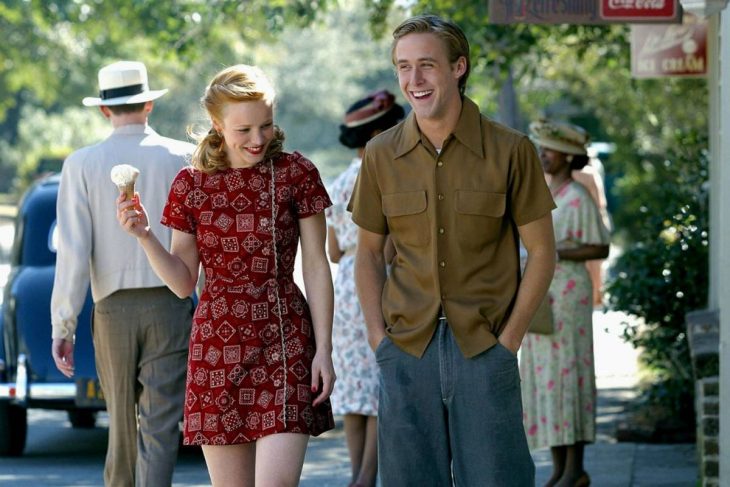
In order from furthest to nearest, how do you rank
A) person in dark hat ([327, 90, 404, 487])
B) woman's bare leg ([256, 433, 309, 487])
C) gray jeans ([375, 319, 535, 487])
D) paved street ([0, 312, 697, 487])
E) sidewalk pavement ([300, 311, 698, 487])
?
paved street ([0, 312, 697, 487])
sidewalk pavement ([300, 311, 698, 487])
person in dark hat ([327, 90, 404, 487])
woman's bare leg ([256, 433, 309, 487])
gray jeans ([375, 319, 535, 487])

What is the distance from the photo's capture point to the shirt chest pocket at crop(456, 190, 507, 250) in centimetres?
473

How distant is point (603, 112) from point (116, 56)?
1151cm

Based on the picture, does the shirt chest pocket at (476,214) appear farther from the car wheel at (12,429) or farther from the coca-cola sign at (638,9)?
the car wheel at (12,429)

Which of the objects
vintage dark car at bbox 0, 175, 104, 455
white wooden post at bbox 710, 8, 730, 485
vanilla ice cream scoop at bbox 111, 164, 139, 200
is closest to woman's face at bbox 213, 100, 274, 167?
vanilla ice cream scoop at bbox 111, 164, 139, 200

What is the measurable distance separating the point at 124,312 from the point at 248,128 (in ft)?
5.26

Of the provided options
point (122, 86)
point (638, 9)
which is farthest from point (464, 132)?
point (638, 9)

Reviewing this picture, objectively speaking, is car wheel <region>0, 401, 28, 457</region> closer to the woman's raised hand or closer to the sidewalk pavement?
the sidewalk pavement

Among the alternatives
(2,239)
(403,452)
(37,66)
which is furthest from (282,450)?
(37,66)

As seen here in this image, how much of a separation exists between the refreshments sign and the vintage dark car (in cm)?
336

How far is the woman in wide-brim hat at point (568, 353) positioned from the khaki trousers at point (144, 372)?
7.53 ft

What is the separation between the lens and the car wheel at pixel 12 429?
10005 mm

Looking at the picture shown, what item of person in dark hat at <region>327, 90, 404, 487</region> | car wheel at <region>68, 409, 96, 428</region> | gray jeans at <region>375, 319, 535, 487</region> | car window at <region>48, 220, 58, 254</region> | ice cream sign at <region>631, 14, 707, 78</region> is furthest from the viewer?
car wheel at <region>68, 409, 96, 428</region>

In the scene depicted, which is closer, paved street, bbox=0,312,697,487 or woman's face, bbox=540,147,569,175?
woman's face, bbox=540,147,569,175

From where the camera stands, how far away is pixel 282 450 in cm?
504
